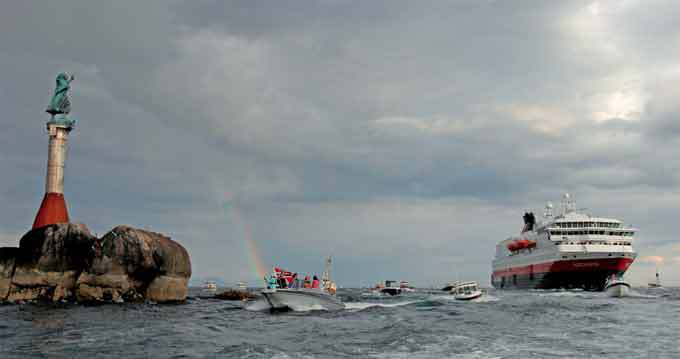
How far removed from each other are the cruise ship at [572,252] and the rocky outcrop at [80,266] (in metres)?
66.0

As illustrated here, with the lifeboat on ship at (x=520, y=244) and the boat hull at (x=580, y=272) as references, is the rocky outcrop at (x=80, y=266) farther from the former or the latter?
the lifeboat on ship at (x=520, y=244)

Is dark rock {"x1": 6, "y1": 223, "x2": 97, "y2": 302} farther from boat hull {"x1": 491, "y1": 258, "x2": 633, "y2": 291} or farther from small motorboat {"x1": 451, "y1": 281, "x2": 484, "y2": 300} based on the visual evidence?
boat hull {"x1": 491, "y1": 258, "x2": 633, "y2": 291}

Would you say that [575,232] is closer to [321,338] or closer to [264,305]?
[264,305]

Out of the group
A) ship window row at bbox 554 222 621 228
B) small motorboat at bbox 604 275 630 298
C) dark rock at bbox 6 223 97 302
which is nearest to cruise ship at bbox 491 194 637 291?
ship window row at bbox 554 222 621 228

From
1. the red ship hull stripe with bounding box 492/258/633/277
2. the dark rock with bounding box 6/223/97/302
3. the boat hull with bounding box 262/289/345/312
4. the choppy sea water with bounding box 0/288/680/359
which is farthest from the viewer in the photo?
the red ship hull stripe with bounding box 492/258/633/277

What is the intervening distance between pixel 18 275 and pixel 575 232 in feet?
280

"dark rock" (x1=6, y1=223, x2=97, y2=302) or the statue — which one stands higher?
the statue

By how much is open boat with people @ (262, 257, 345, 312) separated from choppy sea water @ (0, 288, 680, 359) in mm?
1663

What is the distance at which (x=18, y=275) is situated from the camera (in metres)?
48.6

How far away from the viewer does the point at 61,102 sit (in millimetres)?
61469

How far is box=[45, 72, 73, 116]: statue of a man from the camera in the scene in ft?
200

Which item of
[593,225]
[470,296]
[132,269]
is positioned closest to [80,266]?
[132,269]

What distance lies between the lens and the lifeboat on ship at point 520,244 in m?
105

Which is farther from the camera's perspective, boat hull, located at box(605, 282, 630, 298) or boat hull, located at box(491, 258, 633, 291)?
boat hull, located at box(491, 258, 633, 291)
